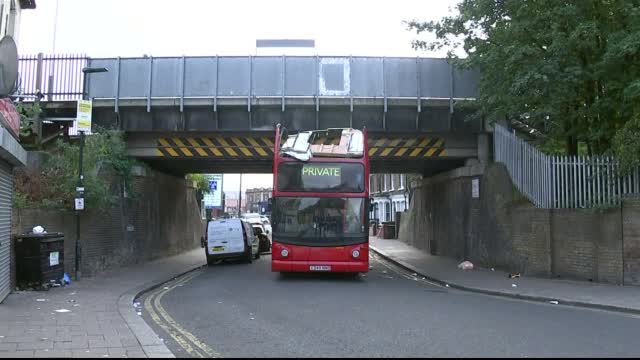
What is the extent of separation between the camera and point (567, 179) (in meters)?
17.4

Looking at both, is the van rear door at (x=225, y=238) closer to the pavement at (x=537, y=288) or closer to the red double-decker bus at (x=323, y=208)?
the pavement at (x=537, y=288)

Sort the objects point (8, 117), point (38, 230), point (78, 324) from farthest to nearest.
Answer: point (38, 230) < point (8, 117) < point (78, 324)

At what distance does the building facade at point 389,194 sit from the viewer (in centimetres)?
5284

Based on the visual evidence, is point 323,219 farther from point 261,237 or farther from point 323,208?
point 261,237

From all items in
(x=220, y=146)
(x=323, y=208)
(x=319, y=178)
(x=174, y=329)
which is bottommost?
(x=174, y=329)

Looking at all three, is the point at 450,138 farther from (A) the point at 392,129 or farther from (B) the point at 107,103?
(B) the point at 107,103

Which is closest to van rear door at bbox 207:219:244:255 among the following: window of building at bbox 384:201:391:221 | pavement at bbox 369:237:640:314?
pavement at bbox 369:237:640:314

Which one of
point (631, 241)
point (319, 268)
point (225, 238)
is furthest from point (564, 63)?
point (225, 238)

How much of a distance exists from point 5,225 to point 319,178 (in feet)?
25.8

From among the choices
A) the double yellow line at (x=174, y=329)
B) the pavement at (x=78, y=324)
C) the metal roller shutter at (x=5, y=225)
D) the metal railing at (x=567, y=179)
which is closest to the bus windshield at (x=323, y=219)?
the double yellow line at (x=174, y=329)

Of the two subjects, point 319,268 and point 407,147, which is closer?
point 319,268

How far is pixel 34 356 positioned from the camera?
24.1ft

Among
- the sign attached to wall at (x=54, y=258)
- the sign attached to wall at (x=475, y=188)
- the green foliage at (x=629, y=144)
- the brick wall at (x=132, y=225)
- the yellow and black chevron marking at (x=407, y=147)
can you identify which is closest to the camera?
the sign attached to wall at (x=54, y=258)

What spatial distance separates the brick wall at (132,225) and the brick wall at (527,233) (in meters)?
12.4
